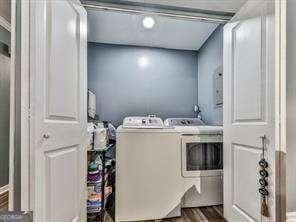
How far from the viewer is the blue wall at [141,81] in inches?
126

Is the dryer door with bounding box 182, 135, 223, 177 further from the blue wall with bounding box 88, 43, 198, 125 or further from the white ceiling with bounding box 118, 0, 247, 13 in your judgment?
the white ceiling with bounding box 118, 0, 247, 13

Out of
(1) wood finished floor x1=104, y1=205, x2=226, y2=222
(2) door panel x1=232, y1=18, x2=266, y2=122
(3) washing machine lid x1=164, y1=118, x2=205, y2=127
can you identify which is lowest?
(1) wood finished floor x1=104, y1=205, x2=226, y2=222

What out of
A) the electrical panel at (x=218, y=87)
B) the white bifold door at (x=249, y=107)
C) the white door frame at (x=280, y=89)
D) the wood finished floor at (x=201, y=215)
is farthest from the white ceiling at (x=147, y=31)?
the wood finished floor at (x=201, y=215)

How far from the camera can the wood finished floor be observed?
2.01 metres

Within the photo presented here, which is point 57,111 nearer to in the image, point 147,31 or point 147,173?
point 147,173

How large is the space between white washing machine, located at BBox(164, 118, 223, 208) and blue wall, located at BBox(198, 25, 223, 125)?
0.51 metres

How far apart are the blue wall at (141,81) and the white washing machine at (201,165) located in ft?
3.65

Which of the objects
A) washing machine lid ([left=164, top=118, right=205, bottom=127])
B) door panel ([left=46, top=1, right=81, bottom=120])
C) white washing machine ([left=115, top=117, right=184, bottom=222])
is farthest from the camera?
washing machine lid ([left=164, top=118, right=205, bottom=127])

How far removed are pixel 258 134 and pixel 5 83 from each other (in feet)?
5.33

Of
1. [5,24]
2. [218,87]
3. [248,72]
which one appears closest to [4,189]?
[5,24]

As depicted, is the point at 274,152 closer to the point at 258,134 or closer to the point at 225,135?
the point at 258,134

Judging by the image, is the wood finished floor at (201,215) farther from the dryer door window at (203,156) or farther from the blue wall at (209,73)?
the blue wall at (209,73)

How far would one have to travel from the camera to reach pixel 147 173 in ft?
6.54

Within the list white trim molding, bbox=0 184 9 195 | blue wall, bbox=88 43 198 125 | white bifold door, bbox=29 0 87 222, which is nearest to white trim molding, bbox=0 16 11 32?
white bifold door, bbox=29 0 87 222
